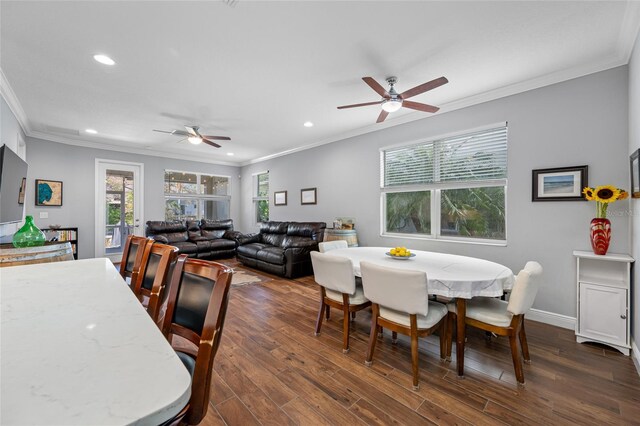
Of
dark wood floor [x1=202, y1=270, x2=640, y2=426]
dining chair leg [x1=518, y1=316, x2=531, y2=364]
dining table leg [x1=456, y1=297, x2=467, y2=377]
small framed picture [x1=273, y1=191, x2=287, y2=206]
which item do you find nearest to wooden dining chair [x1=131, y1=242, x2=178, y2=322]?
dark wood floor [x1=202, y1=270, x2=640, y2=426]

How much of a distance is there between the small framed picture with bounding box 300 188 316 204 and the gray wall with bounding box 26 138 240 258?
12.0 feet

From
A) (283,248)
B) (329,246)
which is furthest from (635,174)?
(283,248)

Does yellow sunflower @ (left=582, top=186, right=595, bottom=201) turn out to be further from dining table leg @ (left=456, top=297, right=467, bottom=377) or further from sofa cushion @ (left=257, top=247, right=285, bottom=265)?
sofa cushion @ (left=257, top=247, right=285, bottom=265)

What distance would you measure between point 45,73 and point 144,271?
301 centimetres

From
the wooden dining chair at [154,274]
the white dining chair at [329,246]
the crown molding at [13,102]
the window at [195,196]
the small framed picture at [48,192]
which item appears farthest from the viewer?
the window at [195,196]

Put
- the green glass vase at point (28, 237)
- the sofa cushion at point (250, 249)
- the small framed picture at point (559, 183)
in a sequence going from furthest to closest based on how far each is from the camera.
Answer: the sofa cushion at point (250, 249), the small framed picture at point (559, 183), the green glass vase at point (28, 237)

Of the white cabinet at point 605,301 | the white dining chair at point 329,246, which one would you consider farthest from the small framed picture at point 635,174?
the white dining chair at point 329,246

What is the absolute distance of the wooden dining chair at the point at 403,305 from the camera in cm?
193

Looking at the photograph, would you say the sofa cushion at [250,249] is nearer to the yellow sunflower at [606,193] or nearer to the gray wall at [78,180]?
the gray wall at [78,180]

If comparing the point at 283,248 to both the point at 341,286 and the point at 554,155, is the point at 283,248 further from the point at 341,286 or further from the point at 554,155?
the point at 554,155

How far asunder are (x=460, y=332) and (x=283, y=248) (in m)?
3.54

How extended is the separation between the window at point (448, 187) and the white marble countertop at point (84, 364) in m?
3.89

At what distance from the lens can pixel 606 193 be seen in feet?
8.37

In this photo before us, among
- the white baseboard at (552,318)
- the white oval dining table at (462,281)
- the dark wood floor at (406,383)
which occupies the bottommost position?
the dark wood floor at (406,383)
